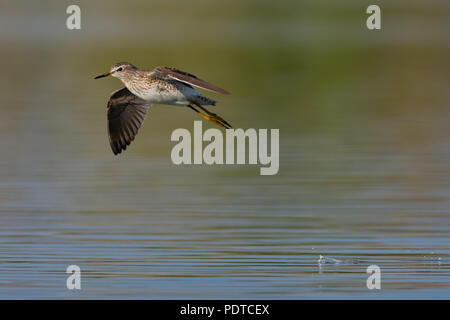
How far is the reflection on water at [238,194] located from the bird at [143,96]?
3.96ft

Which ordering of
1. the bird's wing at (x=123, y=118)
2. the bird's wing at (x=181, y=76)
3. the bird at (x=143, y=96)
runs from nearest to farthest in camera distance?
the bird's wing at (x=181, y=76) < the bird at (x=143, y=96) < the bird's wing at (x=123, y=118)

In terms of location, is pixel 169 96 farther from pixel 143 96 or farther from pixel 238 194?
pixel 238 194

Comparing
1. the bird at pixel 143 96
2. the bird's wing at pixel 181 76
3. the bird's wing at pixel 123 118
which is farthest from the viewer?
the bird's wing at pixel 123 118

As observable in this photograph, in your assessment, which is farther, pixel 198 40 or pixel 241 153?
pixel 198 40

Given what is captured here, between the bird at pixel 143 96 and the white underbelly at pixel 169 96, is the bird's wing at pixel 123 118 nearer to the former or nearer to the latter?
the bird at pixel 143 96

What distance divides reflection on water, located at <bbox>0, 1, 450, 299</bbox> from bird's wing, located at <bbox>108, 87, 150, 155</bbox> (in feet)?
3.56

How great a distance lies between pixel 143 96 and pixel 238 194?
4733mm

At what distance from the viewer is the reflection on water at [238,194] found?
1172 centimetres

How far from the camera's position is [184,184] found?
1742 centimetres

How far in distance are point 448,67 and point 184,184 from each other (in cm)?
2121

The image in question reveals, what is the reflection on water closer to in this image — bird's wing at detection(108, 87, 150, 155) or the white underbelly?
bird's wing at detection(108, 87, 150, 155)

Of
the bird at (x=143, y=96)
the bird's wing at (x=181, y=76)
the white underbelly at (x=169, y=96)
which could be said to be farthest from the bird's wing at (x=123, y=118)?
the bird's wing at (x=181, y=76)
